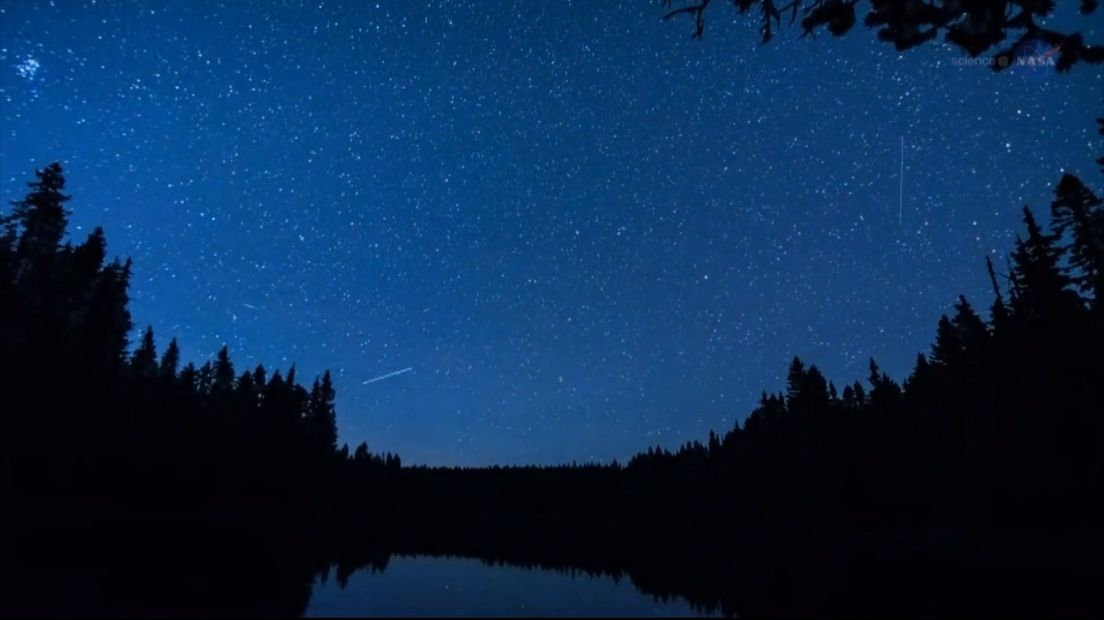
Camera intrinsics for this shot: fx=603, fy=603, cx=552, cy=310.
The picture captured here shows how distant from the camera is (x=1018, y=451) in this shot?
33.0m

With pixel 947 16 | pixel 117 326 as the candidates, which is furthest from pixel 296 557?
pixel 117 326

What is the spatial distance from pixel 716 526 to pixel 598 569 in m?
46.4

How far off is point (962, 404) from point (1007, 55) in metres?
41.0

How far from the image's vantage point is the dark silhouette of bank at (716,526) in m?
17.2

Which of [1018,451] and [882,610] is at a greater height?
[1018,451]

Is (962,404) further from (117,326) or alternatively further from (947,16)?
(117,326)

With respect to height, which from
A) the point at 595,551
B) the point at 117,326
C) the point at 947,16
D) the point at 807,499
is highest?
the point at 117,326

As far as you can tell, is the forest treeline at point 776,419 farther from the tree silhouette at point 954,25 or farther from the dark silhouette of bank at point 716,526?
the tree silhouette at point 954,25

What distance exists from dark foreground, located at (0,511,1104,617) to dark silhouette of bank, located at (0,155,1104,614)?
0.16 meters

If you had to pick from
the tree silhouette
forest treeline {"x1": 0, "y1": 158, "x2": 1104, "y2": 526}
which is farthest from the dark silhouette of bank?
the tree silhouette

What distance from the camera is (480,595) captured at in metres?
16.8

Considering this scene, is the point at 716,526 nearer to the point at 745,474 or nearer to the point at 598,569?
the point at 745,474

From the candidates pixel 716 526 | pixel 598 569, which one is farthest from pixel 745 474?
pixel 598 569

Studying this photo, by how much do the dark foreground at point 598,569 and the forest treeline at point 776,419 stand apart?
353 centimetres
